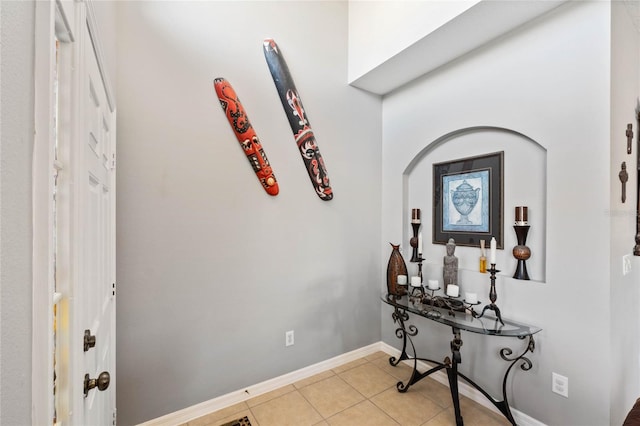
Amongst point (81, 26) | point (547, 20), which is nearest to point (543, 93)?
point (547, 20)

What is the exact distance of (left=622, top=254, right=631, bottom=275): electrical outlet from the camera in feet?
5.70

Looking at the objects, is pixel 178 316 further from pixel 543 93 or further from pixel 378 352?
pixel 543 93

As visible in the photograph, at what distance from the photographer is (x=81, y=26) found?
0.79m

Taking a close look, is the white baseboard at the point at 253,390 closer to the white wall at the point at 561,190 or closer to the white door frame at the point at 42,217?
the white wall at the point at 561,190

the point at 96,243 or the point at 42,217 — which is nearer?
the point at 42,217

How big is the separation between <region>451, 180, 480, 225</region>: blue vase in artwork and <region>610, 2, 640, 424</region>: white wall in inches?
30.4

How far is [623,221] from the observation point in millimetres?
1712

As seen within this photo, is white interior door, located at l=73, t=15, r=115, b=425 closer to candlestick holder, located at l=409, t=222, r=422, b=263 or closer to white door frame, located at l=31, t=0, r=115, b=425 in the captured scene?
white door frame, located at l=31, t=0, r=115, b=425

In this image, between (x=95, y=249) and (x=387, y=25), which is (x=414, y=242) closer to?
(x=387, y=25)

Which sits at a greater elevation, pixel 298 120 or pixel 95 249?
pixel 298 120

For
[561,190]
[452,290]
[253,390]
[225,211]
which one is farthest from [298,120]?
[253,390]

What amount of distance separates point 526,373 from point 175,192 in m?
2.59

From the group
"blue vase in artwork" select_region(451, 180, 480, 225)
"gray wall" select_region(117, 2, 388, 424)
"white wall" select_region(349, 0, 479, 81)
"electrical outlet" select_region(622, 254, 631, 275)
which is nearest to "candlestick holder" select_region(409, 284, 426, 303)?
"gray wall" select_region(117, 2, 388, 424)

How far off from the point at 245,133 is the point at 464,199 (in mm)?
1775
